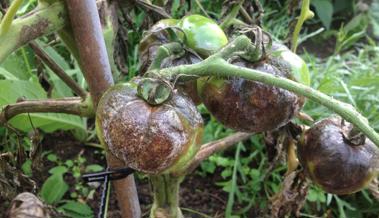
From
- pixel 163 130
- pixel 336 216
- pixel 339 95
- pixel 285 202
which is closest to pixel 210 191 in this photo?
pixel 336 216

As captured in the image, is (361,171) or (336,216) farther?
(336,216)

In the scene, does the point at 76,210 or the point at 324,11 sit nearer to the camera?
the point at 76,210

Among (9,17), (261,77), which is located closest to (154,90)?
(261,77)

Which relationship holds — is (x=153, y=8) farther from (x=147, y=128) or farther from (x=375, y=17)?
(x=375, y=17)

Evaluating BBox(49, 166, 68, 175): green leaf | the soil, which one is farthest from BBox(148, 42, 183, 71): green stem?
BBox(49, 166, 68, 175): green leaf

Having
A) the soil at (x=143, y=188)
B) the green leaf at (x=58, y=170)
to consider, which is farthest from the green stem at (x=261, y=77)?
the green leaf at (x=58, y=170)

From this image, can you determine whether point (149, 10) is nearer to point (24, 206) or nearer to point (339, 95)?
point (24, 206)
